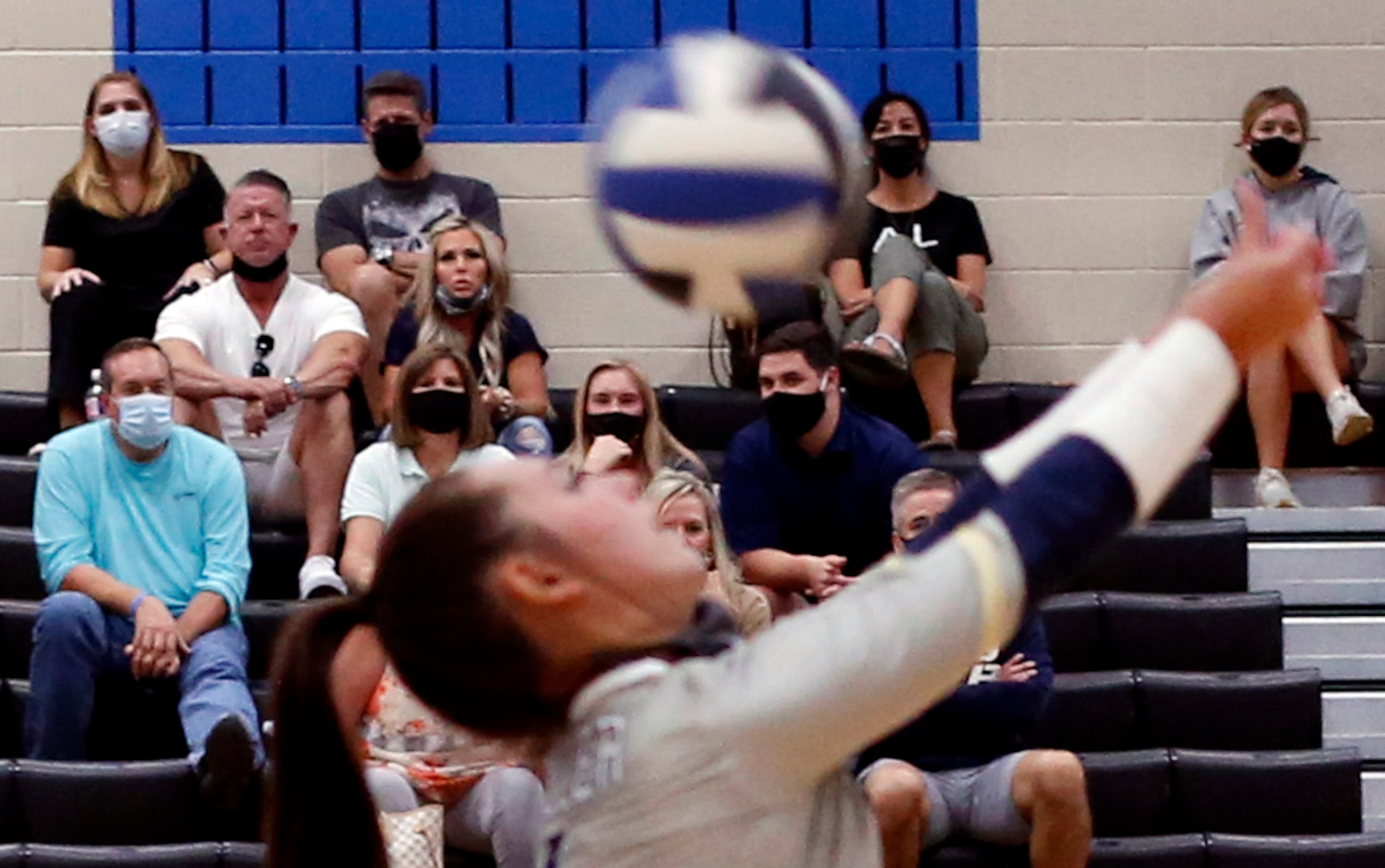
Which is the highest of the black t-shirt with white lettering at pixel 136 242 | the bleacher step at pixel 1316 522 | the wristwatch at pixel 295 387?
the black t-shirt with white lettering at pixel 136 242

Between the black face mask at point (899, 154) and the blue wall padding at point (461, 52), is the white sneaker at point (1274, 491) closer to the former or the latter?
the black face mask at point (899, 154)

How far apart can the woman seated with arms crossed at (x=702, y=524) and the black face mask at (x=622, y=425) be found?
0.52 m

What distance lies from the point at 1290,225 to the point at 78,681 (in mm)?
3966

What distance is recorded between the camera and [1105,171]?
7.67 meters

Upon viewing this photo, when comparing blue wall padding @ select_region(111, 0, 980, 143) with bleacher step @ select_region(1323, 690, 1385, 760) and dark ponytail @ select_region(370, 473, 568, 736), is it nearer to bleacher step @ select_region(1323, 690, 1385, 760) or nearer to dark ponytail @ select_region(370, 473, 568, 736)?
bleacher step @ select_region(1323, 690, 1385, 760)

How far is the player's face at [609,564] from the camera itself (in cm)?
157

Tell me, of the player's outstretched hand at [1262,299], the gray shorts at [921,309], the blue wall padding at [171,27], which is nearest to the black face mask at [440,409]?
the gray shorts at [921,309]

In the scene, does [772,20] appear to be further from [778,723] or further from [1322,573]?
[778,723]

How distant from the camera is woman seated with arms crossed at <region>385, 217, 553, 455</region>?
254 inches

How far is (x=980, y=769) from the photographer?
4.98m

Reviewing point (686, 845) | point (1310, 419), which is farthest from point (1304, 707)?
point (686, 845)

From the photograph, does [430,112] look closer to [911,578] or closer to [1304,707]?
[1304,707]

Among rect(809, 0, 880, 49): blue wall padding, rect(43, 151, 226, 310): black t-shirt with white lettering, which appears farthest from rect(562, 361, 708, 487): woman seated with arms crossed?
rect(809, 0, 880, 49): blue wall padding

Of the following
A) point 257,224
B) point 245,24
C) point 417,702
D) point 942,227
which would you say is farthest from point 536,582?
point 245,24
